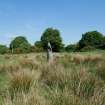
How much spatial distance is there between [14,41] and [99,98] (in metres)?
72.6

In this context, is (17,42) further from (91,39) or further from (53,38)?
(91,39)

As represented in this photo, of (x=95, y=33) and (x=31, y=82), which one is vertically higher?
(x=95, y=33)

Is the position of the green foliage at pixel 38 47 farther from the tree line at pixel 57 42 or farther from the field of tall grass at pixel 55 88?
the field of tall grass at pixel 55 88

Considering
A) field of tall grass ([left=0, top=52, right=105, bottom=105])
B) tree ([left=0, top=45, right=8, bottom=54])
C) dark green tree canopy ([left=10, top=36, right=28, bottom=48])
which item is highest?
dark green tree canopy ([left=10, top=36, right=28, bottom=48])

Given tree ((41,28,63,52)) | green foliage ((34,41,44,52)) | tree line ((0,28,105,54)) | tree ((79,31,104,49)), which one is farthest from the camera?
tree ((41,28,63,52))

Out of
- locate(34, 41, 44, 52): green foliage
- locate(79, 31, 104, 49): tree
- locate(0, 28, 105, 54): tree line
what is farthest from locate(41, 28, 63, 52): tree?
locate(79, 31, 104, 49): tree

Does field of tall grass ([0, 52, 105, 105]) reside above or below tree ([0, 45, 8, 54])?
below

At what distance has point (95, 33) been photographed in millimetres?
74250

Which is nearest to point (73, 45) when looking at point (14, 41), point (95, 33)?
point (95, 33)

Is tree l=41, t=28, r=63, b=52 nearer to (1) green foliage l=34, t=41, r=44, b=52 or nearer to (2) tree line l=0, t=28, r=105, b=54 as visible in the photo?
(2) tree line l=0, t=28, r=105, b=54

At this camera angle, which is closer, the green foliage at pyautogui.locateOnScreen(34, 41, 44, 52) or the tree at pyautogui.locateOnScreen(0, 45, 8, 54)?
the green foliage at pyautogui.locateOnScreen(34, 41, 44, 52)

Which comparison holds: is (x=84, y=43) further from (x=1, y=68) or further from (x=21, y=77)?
(x=21, y=77)

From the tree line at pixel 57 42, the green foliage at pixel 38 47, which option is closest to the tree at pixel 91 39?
the tree line at pixel 57 42

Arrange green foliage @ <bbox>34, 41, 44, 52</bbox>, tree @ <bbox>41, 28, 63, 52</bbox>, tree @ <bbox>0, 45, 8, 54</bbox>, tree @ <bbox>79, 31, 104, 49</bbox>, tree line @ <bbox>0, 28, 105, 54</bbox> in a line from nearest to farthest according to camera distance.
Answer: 1. green foliage @ <bbox>34, 41, 44, 52</bbox>
2. tree @ <bbox>0, 45, 8, 54</bbox>
3. tree line @ <bbox>0, 28, 105, 54</bbox>
4. tree @ <bbox>79, 31, 104, 49</bbox>
5. tree @ <bbox>41, 28, 63, 52</bbox>
